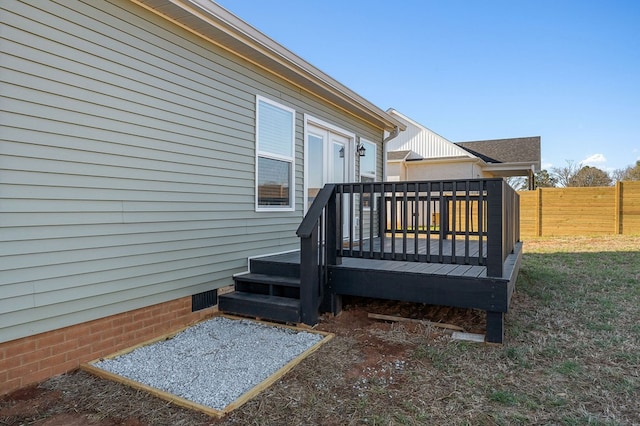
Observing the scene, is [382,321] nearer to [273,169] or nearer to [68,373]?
[273,169]

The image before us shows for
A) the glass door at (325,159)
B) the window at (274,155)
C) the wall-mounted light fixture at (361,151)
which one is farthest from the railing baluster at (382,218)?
the wall-mounted light fixture at (361,151)

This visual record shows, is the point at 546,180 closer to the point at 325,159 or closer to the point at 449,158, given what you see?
the point at 449,158

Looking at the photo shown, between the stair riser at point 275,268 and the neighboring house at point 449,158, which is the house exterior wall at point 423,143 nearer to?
the neighboring house at point 449,158

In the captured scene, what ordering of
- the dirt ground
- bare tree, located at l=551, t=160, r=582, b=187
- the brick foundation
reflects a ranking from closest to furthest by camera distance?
1. the dirt ground
2. the brick foundation
3. bare tree, located at l=551, t=160, r=582, b=187

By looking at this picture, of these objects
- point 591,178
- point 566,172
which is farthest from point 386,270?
point 566,172

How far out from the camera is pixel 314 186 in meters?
5.78

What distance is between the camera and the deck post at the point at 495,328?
3211 millimetres

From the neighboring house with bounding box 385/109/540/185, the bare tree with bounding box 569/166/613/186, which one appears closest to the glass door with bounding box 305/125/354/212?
the neighboring house with bounding box 385/109/540/185

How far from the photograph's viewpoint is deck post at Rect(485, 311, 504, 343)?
3.21 metres

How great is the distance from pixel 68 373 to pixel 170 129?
6.95ft

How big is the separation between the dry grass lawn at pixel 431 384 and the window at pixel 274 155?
1780mm

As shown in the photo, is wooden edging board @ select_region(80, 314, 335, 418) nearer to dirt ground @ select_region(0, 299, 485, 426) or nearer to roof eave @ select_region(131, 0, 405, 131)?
dirt ground @ select_region(0, 299, 485, 426)

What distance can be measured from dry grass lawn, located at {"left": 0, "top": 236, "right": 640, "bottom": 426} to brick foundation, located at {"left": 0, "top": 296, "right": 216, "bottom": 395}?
115mm

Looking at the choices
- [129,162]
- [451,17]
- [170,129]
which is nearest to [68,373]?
[129,162]
